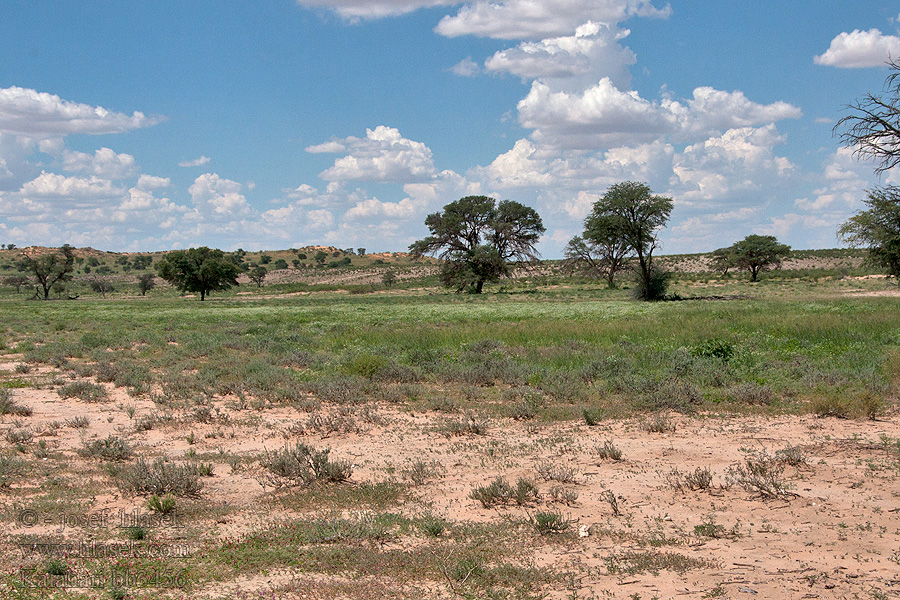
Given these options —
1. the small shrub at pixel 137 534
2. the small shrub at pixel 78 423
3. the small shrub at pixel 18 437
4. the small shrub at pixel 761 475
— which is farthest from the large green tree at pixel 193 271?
the small shrub at pixel 761 475

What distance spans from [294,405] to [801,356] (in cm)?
1276

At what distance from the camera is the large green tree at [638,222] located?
49.9 m

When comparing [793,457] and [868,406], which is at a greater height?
[868,406]

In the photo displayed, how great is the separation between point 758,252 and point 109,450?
81.0m

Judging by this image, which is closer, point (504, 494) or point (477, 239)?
point (504, 494)

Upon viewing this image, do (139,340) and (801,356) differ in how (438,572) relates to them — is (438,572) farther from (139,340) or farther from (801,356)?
(139,340)

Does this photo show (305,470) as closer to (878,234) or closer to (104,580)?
(104,580)

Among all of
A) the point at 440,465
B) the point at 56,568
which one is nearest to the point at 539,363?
the point at 440,465

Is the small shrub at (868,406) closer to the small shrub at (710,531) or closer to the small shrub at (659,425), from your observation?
the small shrub at (659,425)

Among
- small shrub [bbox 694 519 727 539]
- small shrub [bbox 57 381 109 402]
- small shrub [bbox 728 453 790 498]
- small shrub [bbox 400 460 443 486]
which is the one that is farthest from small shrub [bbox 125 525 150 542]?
small shrub [bbox 57 381 109 402]

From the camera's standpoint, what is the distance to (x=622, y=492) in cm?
789

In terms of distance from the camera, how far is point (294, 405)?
44.7 feet

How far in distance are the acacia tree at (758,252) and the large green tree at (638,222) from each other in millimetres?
32818

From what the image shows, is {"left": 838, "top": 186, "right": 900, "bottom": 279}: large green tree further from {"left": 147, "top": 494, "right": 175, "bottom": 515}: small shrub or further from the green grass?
{"left": 147, "top": 494, "right": 175, "bottom": 515}: small shrub
